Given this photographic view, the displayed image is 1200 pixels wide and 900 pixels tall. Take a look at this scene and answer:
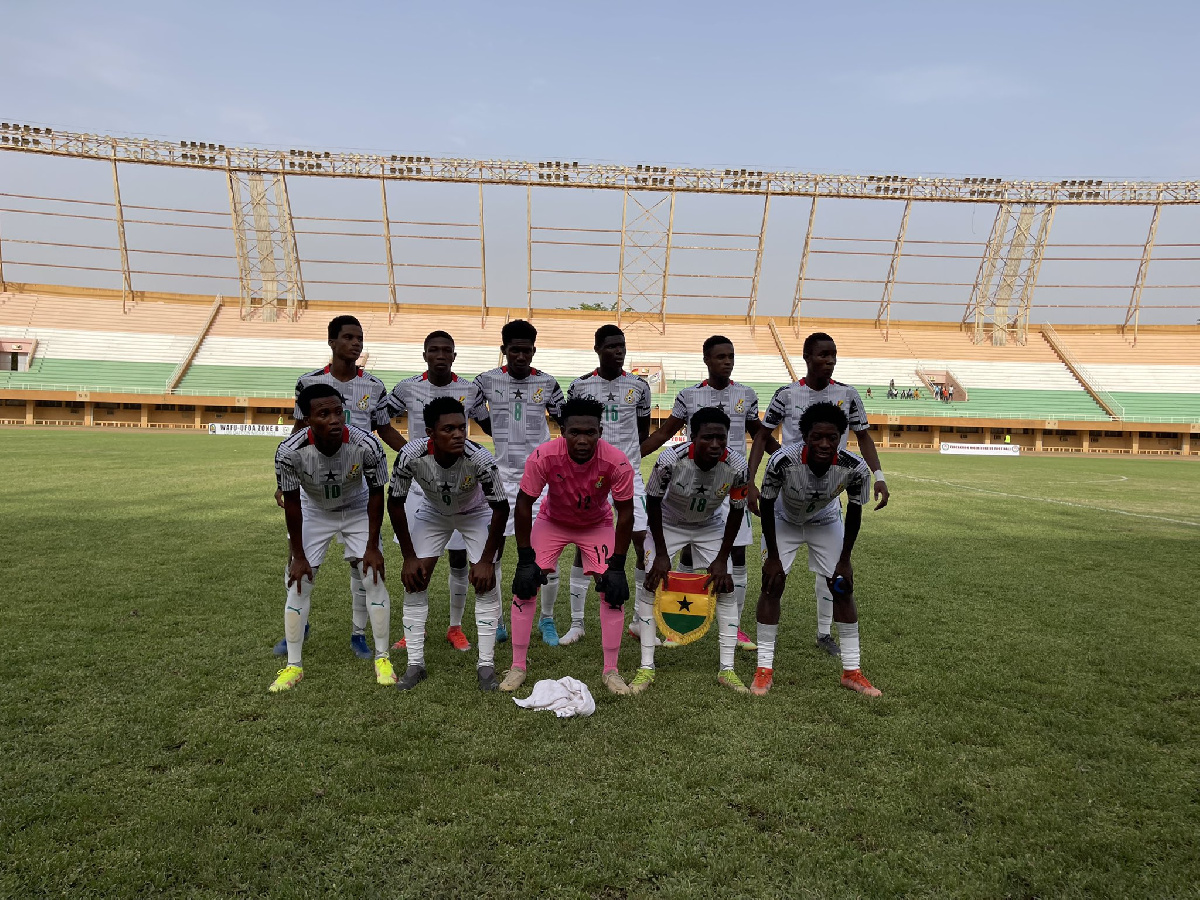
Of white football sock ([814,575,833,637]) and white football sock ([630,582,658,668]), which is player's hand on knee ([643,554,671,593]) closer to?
white football sock ([630,582,658,668])

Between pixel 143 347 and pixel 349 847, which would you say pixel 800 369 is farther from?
pixel 349 847

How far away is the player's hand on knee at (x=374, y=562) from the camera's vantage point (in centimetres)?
498

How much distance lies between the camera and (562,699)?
15.3 feet

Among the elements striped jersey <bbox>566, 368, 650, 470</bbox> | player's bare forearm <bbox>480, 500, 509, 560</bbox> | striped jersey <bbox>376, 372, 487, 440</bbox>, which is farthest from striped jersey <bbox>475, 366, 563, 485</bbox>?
player's bare forearm <bbox>480, 500, 509, 560</bbox>

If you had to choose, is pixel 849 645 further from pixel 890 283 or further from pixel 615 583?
pixel 890 283

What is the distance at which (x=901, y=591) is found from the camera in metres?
7.94

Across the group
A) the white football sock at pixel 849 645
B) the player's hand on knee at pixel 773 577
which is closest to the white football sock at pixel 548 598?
the player's hand on knee at pixel 773 577

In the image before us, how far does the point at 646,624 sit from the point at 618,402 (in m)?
1.82

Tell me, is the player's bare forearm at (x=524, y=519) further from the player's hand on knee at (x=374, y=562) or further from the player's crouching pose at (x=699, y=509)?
the player's hand on knee at (x=374, y=562)

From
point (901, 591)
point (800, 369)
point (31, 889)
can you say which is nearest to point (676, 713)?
point (31, 889)

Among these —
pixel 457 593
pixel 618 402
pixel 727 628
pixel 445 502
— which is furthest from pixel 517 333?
pixel 727 628

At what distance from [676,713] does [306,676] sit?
8.38 feet

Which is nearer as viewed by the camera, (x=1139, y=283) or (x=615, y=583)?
(x=615, y=583)

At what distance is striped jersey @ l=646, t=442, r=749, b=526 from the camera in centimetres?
508
